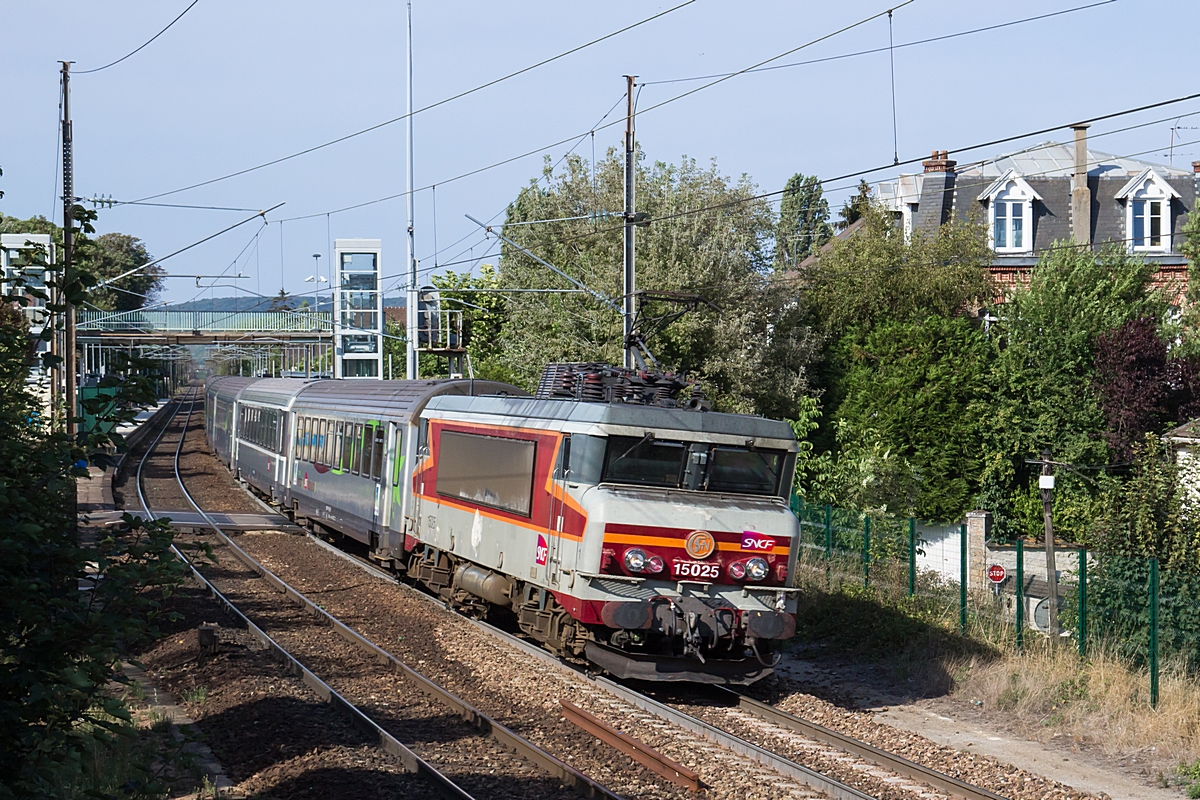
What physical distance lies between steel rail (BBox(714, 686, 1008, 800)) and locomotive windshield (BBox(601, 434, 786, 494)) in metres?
2.17

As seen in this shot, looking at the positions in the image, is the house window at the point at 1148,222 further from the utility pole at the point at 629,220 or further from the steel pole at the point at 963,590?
the steel pole at the point at 963,590

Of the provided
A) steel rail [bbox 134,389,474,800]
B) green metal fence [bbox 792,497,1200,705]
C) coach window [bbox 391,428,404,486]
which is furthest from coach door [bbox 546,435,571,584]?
coach window [bbox 391,428,404,486]

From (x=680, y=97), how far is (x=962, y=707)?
13.4 m

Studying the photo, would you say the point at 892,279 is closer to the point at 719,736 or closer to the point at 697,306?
the point at 697,306

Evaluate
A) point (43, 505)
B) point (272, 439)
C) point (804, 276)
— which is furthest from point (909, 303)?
point (43, 505)

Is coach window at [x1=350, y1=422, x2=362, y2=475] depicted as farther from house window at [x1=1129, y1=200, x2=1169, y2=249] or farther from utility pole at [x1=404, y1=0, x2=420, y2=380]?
house window at [x1=1129, y1=200, x2=1169, y2=249]

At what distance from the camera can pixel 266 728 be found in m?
10.6

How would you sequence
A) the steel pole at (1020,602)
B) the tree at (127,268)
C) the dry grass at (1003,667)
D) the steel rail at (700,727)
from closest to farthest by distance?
the steel rail at (700,727) → the dry grass at (1003,667) → the steel pole at (1020,602) → the tree at (127,268)

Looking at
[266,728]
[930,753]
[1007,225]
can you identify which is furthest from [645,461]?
[1007,225]

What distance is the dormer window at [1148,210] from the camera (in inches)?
1629

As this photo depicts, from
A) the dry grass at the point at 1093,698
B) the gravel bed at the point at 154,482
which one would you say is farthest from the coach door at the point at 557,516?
the gravel bed at the point at 154,482

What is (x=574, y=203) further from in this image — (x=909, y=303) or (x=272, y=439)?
(x=272, y=439)

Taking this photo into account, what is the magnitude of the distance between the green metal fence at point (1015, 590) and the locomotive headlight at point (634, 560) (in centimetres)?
451

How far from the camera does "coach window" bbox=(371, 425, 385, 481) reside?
19.0 m
